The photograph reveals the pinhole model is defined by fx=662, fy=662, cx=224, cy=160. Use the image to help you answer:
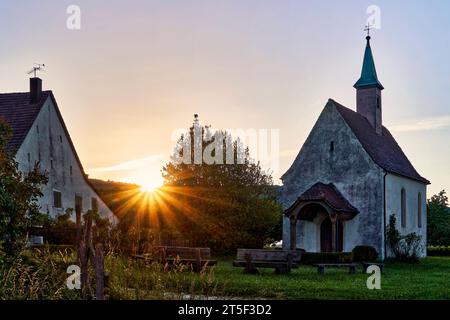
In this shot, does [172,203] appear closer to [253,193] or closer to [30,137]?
[253,193]

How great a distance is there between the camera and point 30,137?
3522cm

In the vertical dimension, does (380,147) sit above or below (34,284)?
above

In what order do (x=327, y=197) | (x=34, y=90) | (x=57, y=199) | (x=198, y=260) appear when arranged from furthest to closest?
(x=57, y=199)
(x=34, y=90)
(x=327, y=197)
(x=198, y=260)

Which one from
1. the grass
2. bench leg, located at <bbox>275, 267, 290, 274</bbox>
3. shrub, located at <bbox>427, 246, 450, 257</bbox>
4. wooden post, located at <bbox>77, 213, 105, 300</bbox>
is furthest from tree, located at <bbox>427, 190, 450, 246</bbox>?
wooden post, located at <bbox>77, 213, 105, 300</bbox>

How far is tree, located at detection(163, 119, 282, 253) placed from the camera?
1396 inches

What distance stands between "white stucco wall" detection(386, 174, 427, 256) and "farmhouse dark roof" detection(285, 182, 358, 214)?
2.35 m

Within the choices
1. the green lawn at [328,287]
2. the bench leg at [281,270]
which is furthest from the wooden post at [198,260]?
the bench leg at [281,270]

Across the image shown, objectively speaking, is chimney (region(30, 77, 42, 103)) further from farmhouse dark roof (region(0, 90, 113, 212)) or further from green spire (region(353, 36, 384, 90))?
green spire (region(353, 36, 384, 90))

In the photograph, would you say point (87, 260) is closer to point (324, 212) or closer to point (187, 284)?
point (187, 284)

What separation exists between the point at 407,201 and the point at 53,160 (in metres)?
20.5

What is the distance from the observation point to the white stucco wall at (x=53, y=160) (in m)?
35.3

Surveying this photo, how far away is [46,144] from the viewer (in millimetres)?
37281

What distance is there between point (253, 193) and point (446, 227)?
26833mm

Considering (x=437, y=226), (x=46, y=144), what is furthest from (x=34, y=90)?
(x=437, y=226)
